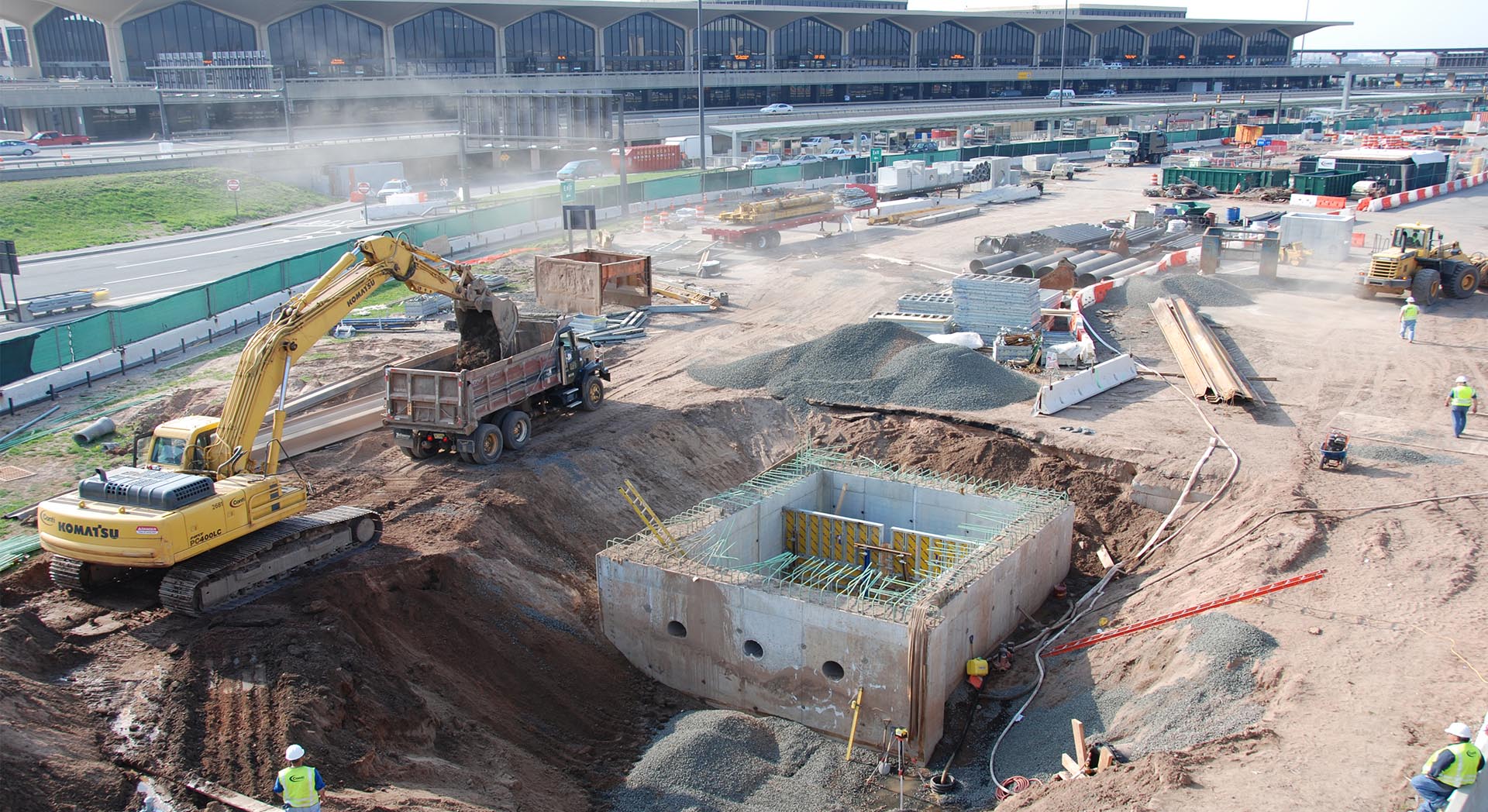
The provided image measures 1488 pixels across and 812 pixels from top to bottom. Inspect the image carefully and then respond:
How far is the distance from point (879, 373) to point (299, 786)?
1728cm

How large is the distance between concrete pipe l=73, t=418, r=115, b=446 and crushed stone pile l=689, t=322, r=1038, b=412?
38.7ft

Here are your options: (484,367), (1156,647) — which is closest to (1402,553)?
(1156,647)

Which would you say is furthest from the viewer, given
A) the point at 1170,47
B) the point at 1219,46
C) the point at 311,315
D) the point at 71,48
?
the point at 1219,46

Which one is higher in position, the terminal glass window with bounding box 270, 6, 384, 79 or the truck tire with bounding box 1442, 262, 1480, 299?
the terminal glass window with bounding box 270, 6, 384, 79

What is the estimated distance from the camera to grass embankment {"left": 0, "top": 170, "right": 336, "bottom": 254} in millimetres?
43156

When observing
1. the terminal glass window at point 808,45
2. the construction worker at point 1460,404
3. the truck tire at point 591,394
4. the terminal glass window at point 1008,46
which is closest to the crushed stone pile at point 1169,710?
the construction worker at point 1460,404

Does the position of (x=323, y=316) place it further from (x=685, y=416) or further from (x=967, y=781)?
(x=967, y=781)

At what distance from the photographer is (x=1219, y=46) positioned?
125562 mm

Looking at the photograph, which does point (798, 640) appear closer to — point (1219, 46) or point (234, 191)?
point (234, 191)

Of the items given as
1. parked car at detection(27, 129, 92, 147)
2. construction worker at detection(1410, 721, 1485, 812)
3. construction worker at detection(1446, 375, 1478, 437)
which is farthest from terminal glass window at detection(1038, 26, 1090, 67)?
construction worker at detection(1410, 721, 1485, 812)

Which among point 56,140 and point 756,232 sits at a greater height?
point 56,140

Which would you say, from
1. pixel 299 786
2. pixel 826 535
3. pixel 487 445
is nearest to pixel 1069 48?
pixel 826 535

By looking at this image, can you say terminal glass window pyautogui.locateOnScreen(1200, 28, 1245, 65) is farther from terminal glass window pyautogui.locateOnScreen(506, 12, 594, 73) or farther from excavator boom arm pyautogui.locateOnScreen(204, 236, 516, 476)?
excavator boom arm pyautogui.locateOnScreen(204, 236, 516, 476)

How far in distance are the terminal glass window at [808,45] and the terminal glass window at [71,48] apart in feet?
167
